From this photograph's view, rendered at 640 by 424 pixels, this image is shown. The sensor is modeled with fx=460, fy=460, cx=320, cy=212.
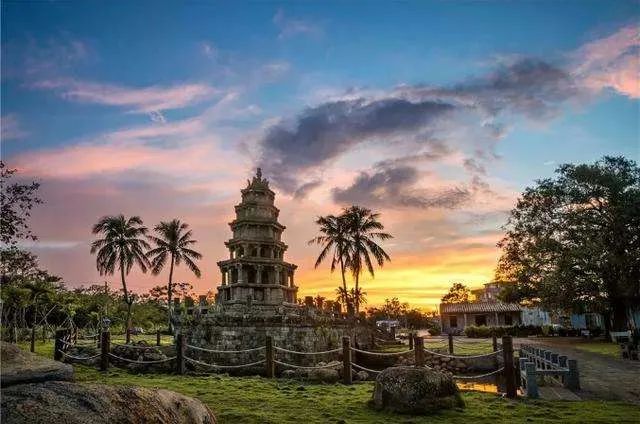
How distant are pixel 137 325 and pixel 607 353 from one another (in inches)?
2367

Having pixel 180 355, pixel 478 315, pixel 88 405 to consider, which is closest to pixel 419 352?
pixel 180 355

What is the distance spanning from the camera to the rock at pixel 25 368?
5828mm

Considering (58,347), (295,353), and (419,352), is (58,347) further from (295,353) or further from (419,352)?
(419,352)

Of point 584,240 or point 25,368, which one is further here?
point 584,240

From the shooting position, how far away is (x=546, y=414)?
34.1 ft

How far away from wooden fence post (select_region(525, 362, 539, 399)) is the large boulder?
8.85 feet

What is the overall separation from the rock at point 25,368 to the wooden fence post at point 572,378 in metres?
13.6

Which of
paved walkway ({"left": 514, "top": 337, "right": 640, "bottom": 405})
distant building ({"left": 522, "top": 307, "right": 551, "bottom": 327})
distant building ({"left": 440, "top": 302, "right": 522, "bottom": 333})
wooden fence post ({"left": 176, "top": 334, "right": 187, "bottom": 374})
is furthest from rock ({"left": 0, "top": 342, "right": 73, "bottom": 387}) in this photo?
distant building ({"left": 522, "top": 307, "right": 551, "bottom": 327})

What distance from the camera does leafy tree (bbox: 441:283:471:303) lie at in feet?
360

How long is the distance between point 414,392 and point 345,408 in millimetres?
1838

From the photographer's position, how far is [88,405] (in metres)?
4.85

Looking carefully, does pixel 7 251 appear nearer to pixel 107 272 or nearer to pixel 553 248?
pixel 107 272

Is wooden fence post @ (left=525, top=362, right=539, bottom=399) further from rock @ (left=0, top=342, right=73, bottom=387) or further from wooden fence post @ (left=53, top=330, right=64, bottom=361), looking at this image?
wooden fence post @ (left=53, top=330, right=64, bottom=361)

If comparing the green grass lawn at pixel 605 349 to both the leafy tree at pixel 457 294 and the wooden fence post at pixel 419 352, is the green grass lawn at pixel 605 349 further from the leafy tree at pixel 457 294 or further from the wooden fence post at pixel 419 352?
the leafy tree at pixel 457 294
